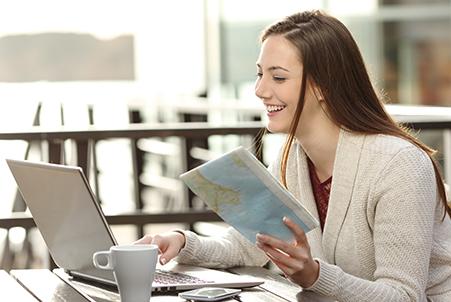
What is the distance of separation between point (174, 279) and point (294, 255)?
290mm

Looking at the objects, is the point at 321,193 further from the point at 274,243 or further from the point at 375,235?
the point at 274,243

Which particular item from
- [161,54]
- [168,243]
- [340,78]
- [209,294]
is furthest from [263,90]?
[161,54]

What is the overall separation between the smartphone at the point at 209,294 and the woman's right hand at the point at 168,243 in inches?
11.0

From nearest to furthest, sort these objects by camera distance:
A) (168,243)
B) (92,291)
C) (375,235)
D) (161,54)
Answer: (92,291), (375,235), (168,243), (161,54)

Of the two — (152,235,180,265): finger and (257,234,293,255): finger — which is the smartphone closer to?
(257,234,293,255): finger

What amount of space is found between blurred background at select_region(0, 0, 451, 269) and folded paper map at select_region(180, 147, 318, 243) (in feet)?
15.0

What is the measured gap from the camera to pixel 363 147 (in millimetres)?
1529

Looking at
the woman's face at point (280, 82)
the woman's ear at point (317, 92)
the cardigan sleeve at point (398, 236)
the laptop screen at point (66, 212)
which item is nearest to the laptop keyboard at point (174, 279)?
the laptop screen at point (66, 212)

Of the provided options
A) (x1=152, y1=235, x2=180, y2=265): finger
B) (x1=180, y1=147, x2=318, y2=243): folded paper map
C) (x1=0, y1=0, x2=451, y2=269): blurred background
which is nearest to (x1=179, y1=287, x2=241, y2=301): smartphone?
(x1=180, y1=147, x2=318, y2=243): folded paper map

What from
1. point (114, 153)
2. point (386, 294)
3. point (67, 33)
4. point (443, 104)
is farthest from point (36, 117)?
point (443, 104)

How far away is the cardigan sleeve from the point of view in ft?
4.34

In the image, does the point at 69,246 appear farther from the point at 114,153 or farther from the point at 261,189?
the point at 114,153

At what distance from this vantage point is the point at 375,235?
4.71ft

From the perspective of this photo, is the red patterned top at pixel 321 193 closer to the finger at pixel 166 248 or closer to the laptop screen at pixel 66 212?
the finger at pixel 166 248
